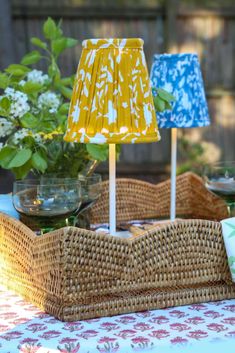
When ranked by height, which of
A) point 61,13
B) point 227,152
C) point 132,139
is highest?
point 61,13

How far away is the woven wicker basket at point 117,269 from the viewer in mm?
1187

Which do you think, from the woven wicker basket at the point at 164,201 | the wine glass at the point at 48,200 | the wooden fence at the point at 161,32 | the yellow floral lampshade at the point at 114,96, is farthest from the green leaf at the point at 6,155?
the wooden fence at the point at 161,32

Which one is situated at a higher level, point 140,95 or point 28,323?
point 140,95

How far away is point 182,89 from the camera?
5.62 feet

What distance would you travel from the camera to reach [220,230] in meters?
1.33

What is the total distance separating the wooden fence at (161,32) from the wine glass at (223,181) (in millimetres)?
2514

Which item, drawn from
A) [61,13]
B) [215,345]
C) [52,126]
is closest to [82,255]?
[215,345]

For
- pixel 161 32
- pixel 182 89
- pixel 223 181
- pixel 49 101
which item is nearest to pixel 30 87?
pixel 49 101

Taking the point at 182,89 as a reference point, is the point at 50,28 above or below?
above

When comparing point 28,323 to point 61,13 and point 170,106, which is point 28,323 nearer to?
point 170,106

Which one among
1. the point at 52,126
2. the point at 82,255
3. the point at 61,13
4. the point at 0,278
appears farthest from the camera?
the point at 61,13

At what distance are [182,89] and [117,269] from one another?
64 centimetres

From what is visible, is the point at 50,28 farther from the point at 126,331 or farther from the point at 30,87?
the point at 126,331

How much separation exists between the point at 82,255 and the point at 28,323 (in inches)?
5.9
